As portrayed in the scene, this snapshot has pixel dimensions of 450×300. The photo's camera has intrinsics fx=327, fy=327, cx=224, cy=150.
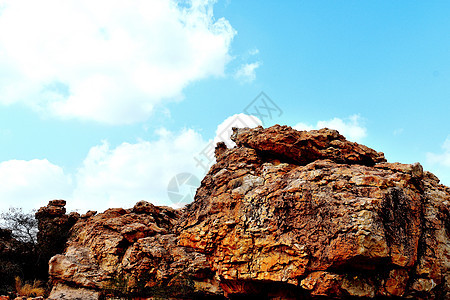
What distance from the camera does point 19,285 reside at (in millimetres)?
18922

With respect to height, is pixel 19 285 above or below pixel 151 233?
below

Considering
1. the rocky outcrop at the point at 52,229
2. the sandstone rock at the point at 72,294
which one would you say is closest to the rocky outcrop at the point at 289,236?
the sandstone rock at the point at 72,294

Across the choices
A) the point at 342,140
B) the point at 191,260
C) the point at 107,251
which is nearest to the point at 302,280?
the point at 191,260

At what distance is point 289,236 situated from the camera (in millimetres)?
11523

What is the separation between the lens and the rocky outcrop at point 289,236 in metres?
10.8

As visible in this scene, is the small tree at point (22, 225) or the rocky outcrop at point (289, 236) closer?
the rocky outcrop at point (289, 236)

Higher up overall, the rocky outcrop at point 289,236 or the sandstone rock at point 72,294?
the rocky outcrop at point 289,236

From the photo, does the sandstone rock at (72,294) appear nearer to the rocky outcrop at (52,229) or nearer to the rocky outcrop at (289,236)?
the rocky outcrop at (289,236)

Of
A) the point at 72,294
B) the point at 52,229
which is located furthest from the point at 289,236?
the point at 52,229

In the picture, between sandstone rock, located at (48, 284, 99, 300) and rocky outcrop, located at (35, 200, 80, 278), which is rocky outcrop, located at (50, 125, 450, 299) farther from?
rocky outcrop, located at (35, 200, 80, 278)

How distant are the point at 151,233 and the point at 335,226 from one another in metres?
9.47

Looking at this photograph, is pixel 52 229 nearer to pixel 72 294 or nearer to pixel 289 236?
pixel 72 294

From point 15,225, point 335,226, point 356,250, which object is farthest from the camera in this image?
point 15,225

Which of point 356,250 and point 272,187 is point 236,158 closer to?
point 272,187
